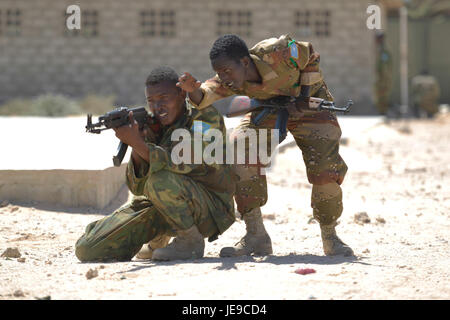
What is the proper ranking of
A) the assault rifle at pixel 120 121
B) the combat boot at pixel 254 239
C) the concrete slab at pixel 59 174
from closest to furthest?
1. the assault rifle at pixel 120 121
2. the combat boot at pixel 254 239
3. the concrete slab at pixel 59 174

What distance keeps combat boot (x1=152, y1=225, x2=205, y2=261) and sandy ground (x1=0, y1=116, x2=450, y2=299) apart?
0.26 feet

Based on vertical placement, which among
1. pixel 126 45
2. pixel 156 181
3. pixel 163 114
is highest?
pixel 126 45

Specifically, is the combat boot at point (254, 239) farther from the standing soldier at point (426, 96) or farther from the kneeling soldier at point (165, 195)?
the standing soldier at point (426, 96)

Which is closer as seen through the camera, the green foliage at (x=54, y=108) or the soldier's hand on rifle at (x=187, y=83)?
the soldier's hand on rifle at (x=187, y=83)

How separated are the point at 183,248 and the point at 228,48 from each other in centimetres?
111

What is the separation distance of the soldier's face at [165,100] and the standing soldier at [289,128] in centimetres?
18

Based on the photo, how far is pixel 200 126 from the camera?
157 inches

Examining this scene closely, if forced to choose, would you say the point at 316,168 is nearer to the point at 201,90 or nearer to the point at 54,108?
the point at 201,90

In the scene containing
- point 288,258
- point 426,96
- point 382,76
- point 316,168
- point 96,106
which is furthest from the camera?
point 426,96

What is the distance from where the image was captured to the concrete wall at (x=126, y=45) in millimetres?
16438

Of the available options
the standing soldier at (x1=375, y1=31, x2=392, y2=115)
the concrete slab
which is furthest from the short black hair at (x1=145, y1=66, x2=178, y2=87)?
the standing soldier at (x1=375, y1=31, x2=392, y2=115)

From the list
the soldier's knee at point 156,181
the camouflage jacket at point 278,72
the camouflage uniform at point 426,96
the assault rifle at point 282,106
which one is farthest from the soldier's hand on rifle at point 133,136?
the camouflage uniform at point 426,96

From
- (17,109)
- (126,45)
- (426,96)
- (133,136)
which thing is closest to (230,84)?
(133,136)
